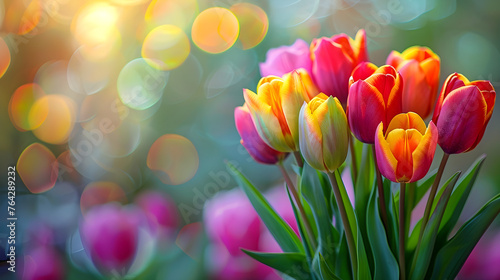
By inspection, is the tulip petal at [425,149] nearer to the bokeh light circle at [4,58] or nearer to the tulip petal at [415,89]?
the tulip petal at [415,89]

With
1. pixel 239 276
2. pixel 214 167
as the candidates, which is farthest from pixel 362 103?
pixel 214 167

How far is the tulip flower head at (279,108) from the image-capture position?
289 mm

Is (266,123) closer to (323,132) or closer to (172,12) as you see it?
(323,132)

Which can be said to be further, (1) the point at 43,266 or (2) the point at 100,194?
(2) the point at 100,194

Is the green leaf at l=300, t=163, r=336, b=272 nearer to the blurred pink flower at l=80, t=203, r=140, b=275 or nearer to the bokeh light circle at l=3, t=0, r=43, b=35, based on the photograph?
the blurred pink flower at l=80, t=203, r=140, b=275

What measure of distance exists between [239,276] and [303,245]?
0.24 ft

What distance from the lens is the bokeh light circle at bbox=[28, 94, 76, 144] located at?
0.65 metres

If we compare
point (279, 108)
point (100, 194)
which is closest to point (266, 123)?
point (279, 108)

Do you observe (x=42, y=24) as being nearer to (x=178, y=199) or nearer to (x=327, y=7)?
(x=178, y=199)

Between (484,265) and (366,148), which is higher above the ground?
(366,148)

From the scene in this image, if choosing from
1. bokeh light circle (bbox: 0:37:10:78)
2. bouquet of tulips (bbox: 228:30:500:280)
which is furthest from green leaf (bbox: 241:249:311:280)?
bokeh light circle (bbox: 0:37:10:78)

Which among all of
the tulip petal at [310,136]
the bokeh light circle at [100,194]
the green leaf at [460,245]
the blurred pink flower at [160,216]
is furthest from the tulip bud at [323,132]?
the bokeh light circle at [100,194]

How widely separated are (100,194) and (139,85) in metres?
0.20

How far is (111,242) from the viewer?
373mm
